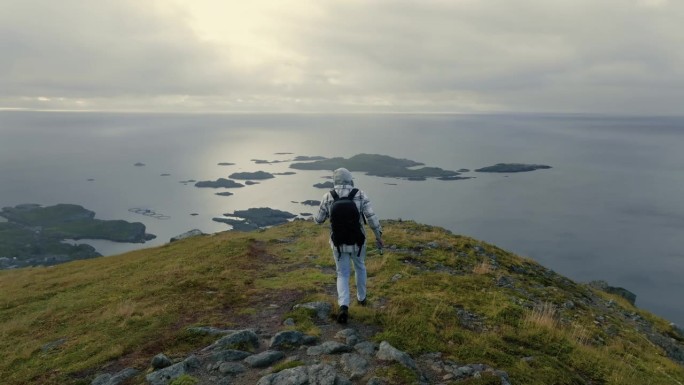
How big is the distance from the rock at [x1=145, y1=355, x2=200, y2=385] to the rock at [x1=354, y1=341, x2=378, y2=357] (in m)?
3.65

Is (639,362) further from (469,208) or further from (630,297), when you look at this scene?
(469,208)

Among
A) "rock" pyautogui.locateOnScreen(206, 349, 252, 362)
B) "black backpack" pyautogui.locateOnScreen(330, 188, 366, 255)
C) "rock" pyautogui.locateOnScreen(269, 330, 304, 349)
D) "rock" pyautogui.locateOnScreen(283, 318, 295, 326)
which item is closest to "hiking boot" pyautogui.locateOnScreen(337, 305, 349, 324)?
"rock" pyautogui.locateOnScreen(283, 318, 295, 326)

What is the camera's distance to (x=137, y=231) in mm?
195875

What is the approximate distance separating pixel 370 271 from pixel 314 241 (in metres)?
9.34

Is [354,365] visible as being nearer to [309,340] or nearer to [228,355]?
[309,340]

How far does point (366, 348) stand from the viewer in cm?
886

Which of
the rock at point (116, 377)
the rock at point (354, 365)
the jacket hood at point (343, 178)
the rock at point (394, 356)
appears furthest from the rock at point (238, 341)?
the jacket hood at point (343, 178)

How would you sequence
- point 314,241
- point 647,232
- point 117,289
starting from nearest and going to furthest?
point 117,289 < point 314,241 < point 647,232

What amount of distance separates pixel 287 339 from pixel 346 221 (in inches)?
132

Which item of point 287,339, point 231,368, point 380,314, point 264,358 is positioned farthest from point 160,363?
point 380,314

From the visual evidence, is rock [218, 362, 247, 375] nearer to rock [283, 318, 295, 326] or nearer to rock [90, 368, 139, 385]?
rock [90, 368, 139, 385]

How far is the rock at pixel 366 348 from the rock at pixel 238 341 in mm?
2591

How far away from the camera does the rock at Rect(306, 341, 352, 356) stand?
28.9 ft

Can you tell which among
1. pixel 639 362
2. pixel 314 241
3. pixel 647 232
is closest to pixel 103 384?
pixel 639 362
